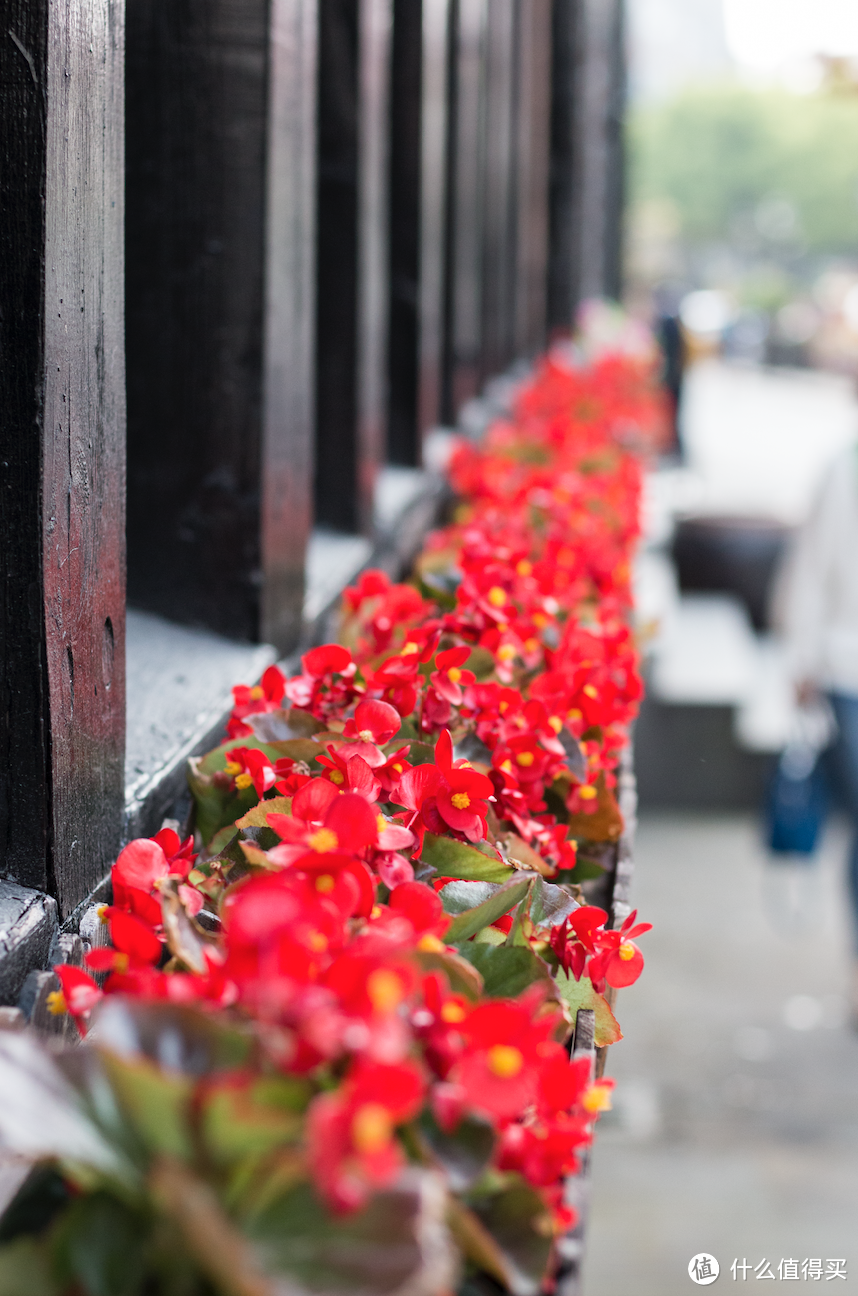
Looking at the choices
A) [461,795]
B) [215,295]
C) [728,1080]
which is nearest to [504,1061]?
[461,795]

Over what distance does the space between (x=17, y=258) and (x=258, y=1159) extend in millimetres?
805

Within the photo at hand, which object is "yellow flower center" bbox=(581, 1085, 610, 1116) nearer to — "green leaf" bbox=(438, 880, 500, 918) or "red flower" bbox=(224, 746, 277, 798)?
"green leaf" bbox=(438, 880, 500, 918)

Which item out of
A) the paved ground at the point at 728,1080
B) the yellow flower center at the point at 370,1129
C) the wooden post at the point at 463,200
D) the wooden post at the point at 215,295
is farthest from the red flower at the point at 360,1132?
the wooden post at the point at 463,200

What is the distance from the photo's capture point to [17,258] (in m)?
1.19

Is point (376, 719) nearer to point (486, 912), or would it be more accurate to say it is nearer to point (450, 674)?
point (450, 674)

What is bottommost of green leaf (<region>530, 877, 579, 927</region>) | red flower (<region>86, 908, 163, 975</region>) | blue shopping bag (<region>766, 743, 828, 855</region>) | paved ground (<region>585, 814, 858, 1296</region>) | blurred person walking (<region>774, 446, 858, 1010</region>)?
paved ground (<region>585, 814, 858, 1296</region>)

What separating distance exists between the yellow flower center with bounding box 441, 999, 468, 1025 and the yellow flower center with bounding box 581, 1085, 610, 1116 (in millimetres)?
150

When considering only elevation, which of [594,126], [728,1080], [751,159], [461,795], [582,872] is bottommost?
[728,1080]

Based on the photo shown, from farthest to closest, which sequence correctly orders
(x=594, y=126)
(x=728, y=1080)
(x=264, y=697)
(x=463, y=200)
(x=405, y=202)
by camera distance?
(x=594, y=126) < (x=463, y=200) < (x=728, y=1080) < (x=405, y=202) < (x=264, y=697)

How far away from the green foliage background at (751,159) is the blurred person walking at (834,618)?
65635 millimetres

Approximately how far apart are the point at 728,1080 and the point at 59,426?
12.1 feet

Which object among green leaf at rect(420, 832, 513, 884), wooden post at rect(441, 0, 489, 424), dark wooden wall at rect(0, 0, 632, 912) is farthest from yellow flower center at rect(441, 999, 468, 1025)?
wooden post at rect(441, 0, 489, 424)

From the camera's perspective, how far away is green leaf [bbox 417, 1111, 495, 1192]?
2.56 feet

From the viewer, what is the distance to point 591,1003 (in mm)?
1135
